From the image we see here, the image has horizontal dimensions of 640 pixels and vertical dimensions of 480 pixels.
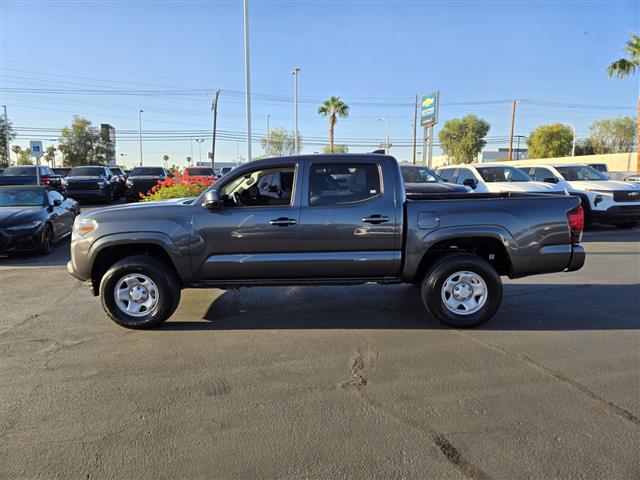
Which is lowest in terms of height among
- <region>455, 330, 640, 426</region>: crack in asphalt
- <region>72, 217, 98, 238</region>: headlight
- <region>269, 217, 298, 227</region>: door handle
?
<region>455, 330, 640, 426</region>: crack in asphalt

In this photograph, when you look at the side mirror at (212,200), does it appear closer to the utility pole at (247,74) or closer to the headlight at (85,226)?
the headlight at (85,226)

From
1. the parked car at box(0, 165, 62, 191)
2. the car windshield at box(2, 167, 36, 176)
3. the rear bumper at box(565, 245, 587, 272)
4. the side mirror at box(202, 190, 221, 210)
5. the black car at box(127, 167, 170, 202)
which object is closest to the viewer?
the side mirror at box(202, 190, 221, 210)

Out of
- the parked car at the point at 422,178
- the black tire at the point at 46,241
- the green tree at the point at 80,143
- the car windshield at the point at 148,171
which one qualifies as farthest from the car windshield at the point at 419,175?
the green tree at the point at 80,143

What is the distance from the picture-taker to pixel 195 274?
196 inches

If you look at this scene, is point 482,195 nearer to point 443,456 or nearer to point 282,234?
point 282,234

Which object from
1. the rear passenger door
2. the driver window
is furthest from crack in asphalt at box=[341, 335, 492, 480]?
the driver window

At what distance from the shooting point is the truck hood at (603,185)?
39.7 ft

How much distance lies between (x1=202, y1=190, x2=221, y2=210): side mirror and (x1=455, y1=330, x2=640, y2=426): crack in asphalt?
2953 millimetres

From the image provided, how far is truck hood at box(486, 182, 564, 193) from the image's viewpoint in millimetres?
12117

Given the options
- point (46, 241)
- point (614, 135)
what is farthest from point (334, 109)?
point (614, 135)

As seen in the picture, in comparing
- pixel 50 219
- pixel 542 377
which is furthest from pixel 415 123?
pixel 542 377

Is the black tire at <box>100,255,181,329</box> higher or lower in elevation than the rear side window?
lower

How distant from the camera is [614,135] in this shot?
80375mm

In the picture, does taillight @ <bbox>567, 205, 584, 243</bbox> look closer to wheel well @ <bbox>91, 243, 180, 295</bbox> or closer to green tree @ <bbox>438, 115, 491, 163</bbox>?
wheel well @ <bbox>91, 243, 180, 295</bbox>
